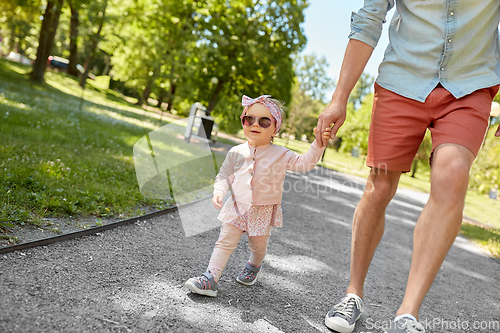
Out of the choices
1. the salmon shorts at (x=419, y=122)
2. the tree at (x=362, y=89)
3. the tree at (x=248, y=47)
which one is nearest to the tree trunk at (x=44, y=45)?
the tree at (x=248, y=47)

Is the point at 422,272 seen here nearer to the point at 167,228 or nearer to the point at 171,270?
the point at 171,270

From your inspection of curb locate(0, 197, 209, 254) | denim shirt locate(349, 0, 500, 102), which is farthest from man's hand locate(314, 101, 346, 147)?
curb locate(0, 197, 209, 254)

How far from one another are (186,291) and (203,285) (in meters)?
0.14

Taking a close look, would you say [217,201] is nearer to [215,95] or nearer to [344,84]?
[344,84]

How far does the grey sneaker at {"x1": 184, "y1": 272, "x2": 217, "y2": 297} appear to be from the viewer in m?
2.20

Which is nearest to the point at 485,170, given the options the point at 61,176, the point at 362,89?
the point at 61,176

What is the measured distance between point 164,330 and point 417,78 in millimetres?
1853

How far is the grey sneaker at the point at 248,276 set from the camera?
2.59 meters

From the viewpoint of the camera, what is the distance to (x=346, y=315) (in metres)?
2.20

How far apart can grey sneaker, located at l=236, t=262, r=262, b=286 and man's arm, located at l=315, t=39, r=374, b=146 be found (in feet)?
3.24

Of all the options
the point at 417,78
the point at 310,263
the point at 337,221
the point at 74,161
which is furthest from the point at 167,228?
the point at 337,221

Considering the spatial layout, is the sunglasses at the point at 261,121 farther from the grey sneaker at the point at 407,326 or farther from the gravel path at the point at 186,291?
the grey sneaker at the point at 407,326

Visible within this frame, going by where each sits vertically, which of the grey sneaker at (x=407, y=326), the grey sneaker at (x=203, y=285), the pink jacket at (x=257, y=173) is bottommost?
the grey sneaker at (x=203, y=285)

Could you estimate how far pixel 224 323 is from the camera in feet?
6.52
